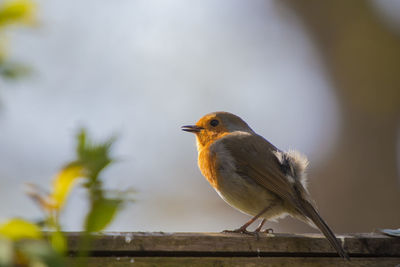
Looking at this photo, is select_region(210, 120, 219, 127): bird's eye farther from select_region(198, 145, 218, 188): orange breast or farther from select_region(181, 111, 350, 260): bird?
select_region(198, 145, 218, 188): orange breast

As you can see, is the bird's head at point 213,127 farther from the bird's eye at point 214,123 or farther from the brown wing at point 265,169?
the brown wing at point 265,169

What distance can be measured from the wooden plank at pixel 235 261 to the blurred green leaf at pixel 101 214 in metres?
1.17

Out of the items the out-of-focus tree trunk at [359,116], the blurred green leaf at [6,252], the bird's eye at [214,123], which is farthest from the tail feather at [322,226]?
the out-of-focus tree trunk at [359,116]

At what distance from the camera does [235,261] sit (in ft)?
7.32

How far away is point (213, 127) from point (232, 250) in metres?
2.54

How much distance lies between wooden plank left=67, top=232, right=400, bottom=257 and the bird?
3.09ft

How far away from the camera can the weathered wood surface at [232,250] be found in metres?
2.04

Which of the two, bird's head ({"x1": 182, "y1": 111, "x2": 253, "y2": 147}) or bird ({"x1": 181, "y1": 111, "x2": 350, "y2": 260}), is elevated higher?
bird's head ({"x1": 182, "y1": 111, "x2": 253, "y2": 147})

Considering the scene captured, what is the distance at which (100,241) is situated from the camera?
2.02 metres

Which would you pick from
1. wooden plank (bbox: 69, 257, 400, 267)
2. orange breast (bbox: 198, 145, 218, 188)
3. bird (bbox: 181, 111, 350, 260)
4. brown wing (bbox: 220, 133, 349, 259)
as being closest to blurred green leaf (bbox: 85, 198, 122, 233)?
wooden plank (bbox: 69, 257, 400, 267)

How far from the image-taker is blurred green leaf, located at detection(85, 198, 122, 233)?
2.44 ft

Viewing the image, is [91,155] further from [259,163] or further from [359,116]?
[359,116]

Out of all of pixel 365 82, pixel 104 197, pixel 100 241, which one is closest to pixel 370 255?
pixel 100 241

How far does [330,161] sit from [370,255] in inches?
174
